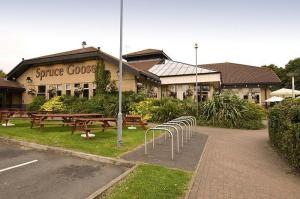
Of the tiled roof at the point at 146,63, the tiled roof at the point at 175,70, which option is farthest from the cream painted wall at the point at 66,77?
the tiled roof at the point at 146,63

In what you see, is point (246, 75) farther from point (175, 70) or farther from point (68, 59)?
point (68, 59)

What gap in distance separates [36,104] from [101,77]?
6.98m

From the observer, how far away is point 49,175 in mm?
6398

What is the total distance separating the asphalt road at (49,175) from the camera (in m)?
5.32

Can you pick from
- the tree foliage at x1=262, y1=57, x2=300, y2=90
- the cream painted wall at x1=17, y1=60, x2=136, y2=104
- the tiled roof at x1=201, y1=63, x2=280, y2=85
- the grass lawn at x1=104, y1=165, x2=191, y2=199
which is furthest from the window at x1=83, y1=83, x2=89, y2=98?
the tree foliage at x1=262, y1=57, x2=300, y2=90

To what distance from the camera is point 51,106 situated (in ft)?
74.0

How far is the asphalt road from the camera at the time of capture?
5.32 metres

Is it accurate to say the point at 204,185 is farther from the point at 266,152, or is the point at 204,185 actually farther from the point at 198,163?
the point at 266,152

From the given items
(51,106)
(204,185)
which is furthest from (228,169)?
(51,106)

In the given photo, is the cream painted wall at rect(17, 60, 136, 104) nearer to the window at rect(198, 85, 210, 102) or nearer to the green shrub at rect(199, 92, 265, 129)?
the green shrub at rect(199, 92, 265, 129)

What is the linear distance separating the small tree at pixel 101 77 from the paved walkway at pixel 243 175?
13525mm

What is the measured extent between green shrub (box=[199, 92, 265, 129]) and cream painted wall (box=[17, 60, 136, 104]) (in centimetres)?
692

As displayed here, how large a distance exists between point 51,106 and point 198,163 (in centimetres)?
1770

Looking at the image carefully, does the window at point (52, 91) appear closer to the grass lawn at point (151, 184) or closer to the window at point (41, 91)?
the window at point (41, 91)
